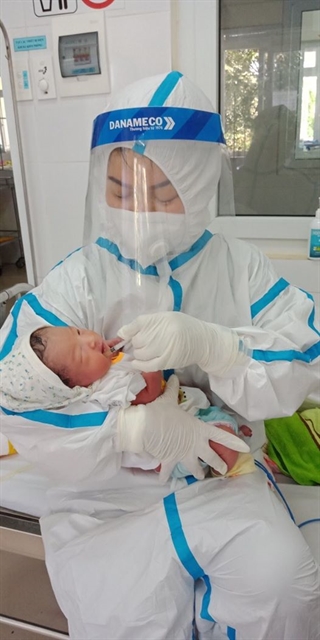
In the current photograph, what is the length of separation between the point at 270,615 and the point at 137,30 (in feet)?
5.91

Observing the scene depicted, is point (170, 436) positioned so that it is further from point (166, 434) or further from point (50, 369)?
point (50, 369)

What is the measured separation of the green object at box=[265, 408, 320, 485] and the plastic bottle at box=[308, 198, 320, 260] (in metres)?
0.60

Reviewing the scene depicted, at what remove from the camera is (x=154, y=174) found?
1.01m

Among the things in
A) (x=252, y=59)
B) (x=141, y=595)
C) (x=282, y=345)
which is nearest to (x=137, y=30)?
(x=252, y=59)

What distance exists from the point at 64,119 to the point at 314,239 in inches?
42.7

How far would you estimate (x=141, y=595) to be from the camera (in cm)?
97

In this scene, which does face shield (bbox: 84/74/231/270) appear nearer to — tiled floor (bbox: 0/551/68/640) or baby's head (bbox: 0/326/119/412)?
baby's head (bbox: 0/326/119/412)

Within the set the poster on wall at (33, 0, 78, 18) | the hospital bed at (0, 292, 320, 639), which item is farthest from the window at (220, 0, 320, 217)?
the hospital bed at (0, 292, 320, 639)

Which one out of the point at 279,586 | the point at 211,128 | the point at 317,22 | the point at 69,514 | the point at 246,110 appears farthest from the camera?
the point at 246,110

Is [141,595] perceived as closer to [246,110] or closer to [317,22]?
[246,110]

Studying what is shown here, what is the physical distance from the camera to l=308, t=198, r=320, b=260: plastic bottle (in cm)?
172

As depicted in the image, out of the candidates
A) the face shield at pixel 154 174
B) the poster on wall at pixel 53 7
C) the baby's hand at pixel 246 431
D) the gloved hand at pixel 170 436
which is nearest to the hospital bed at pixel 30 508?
the baby's hand at pixel 246 431

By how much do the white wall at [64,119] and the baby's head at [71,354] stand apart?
3.58 ft

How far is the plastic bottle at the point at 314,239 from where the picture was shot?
172 centimetres
